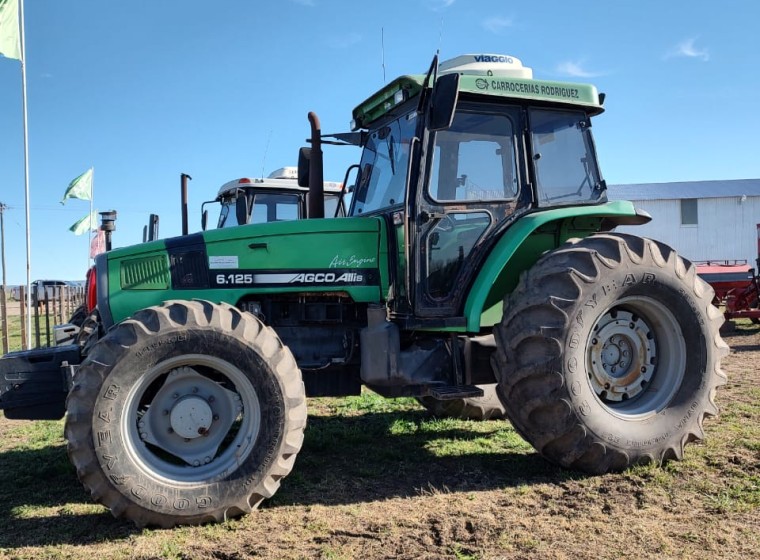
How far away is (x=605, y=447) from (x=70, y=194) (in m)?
15.7

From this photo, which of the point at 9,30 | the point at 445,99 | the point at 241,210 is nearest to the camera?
the point at 445,99

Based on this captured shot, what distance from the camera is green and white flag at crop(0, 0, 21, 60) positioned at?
1024cm

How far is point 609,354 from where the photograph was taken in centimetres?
435

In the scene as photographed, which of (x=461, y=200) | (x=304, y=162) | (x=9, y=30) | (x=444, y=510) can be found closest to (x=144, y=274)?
(x=304, y=162)

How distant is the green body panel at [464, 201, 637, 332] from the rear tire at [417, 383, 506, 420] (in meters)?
1.34

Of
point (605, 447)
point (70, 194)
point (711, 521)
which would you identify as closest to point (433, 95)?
point (605, 447)

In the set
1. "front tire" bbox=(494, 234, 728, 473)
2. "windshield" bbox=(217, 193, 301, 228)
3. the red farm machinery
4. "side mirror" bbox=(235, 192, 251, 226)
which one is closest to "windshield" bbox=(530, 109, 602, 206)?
"front tire" bbox=(494, 234, 728, 473)

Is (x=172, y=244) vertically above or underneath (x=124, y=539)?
above

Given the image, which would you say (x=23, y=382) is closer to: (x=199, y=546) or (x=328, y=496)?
(x=199, y=546)

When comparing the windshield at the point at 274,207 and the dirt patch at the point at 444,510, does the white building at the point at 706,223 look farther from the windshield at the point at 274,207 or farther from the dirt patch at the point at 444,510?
the dirt patch at the point at 444,510

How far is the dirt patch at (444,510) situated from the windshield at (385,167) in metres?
1.97

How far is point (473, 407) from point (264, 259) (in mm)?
2508

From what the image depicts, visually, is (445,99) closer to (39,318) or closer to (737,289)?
(737,289)

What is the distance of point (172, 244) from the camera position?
4410 mm
